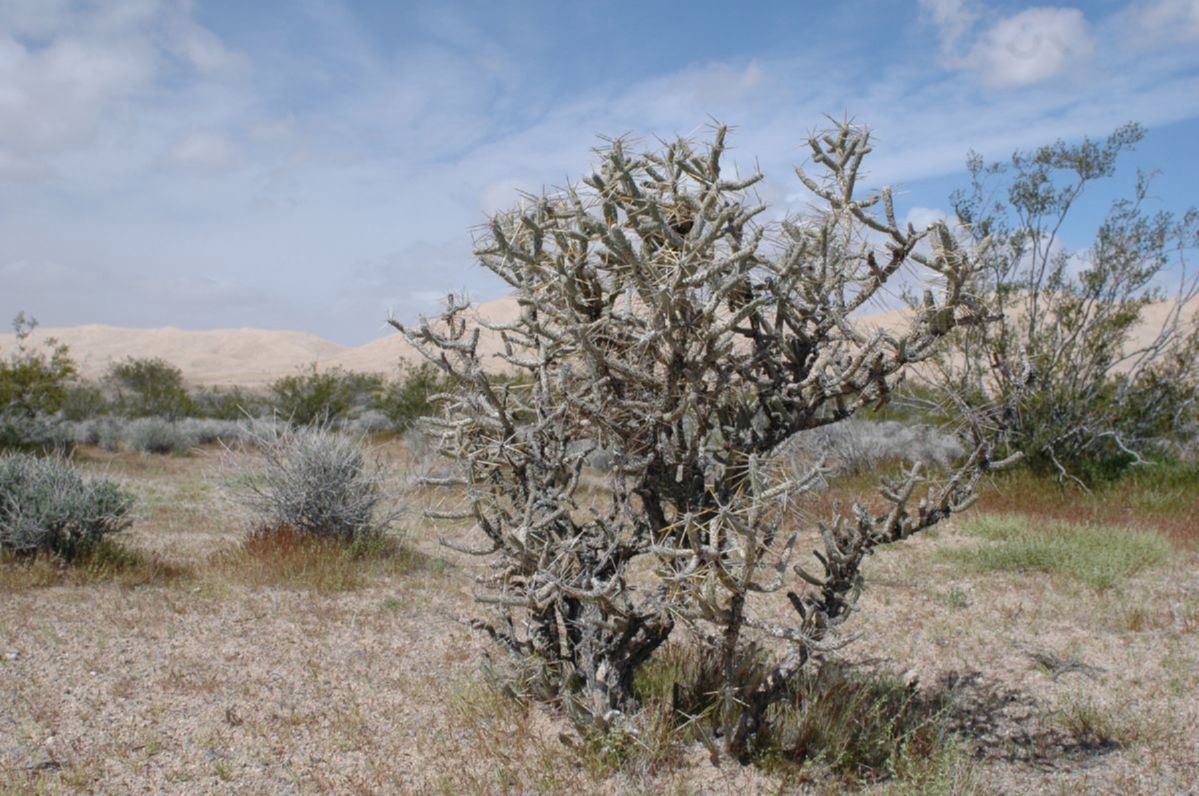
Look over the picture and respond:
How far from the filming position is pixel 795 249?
3133 mm

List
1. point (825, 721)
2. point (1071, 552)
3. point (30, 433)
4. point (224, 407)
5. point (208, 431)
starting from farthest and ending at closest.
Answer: point (224, 407) → point (208, 431) → point (30, 433) → point (1071, 552) → point (825, 721)

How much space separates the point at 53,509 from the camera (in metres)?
6.48

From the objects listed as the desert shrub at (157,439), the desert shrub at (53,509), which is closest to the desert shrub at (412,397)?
the desert shrub at (157,439)

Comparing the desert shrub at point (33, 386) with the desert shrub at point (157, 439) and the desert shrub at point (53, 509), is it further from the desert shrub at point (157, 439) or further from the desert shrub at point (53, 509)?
the desert shrub at point (53, 509)

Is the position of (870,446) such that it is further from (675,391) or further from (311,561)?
(675,391)

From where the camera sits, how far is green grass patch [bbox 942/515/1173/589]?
703 cm

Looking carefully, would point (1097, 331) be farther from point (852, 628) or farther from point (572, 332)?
point (572, 332)

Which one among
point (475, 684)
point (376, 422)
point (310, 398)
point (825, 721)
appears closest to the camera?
point (825, 721)

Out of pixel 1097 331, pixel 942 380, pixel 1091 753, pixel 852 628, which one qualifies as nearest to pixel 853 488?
pixel 942 380

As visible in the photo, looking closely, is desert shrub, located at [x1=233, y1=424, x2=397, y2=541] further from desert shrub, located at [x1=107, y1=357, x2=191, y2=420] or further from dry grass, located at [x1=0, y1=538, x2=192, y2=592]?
desert shrub, located at [x1=107, y1=357, x2=191, y2=420]

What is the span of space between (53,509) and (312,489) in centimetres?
186

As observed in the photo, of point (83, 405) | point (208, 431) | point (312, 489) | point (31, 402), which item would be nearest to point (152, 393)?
point (83, 405)

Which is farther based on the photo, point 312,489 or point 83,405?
point 83,405

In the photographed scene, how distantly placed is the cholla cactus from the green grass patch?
13.8ft
